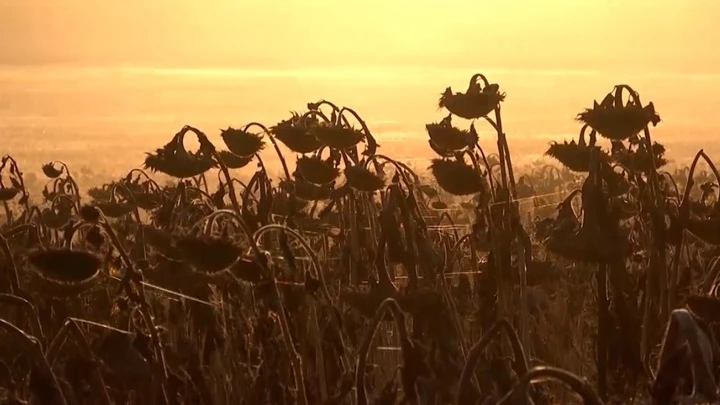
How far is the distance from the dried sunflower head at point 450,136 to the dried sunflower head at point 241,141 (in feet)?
1.47

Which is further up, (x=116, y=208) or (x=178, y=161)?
(x=178, y=161)

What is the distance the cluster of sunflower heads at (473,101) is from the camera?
2.56 metres

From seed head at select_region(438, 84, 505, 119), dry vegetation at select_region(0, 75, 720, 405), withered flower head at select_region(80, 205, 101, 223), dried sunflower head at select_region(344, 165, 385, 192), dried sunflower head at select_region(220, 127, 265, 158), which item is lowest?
dry vegetation at select_region(0, 75, 720, 405)

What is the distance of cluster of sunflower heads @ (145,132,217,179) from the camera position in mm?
2459

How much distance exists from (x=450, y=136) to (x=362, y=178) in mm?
283

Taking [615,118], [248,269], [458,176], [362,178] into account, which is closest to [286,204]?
[362,178]

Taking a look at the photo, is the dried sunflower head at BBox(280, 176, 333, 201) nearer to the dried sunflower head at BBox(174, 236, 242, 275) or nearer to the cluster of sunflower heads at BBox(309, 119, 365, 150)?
the cluster of sunflower heads at BBox(309, 119, 365, 150)

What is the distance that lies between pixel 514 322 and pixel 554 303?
2.15 feet

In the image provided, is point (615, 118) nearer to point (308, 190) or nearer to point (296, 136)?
point (296, 136)

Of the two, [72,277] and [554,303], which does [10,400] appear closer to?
[72,277]

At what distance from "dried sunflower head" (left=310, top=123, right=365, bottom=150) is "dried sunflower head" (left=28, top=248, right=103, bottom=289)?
34.0 inches

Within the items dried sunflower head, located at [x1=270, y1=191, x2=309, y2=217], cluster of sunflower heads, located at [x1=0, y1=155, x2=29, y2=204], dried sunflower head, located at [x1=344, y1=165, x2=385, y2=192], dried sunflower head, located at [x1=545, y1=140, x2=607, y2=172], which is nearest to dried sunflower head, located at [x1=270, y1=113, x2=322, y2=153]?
dried sunflower head, located at [x1=344, y1=165, x2=385, y2=192]

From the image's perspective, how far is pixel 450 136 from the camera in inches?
105

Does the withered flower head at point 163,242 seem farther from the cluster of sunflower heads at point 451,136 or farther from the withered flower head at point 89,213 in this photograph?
the cluster of sunflower heads at point 451,136
